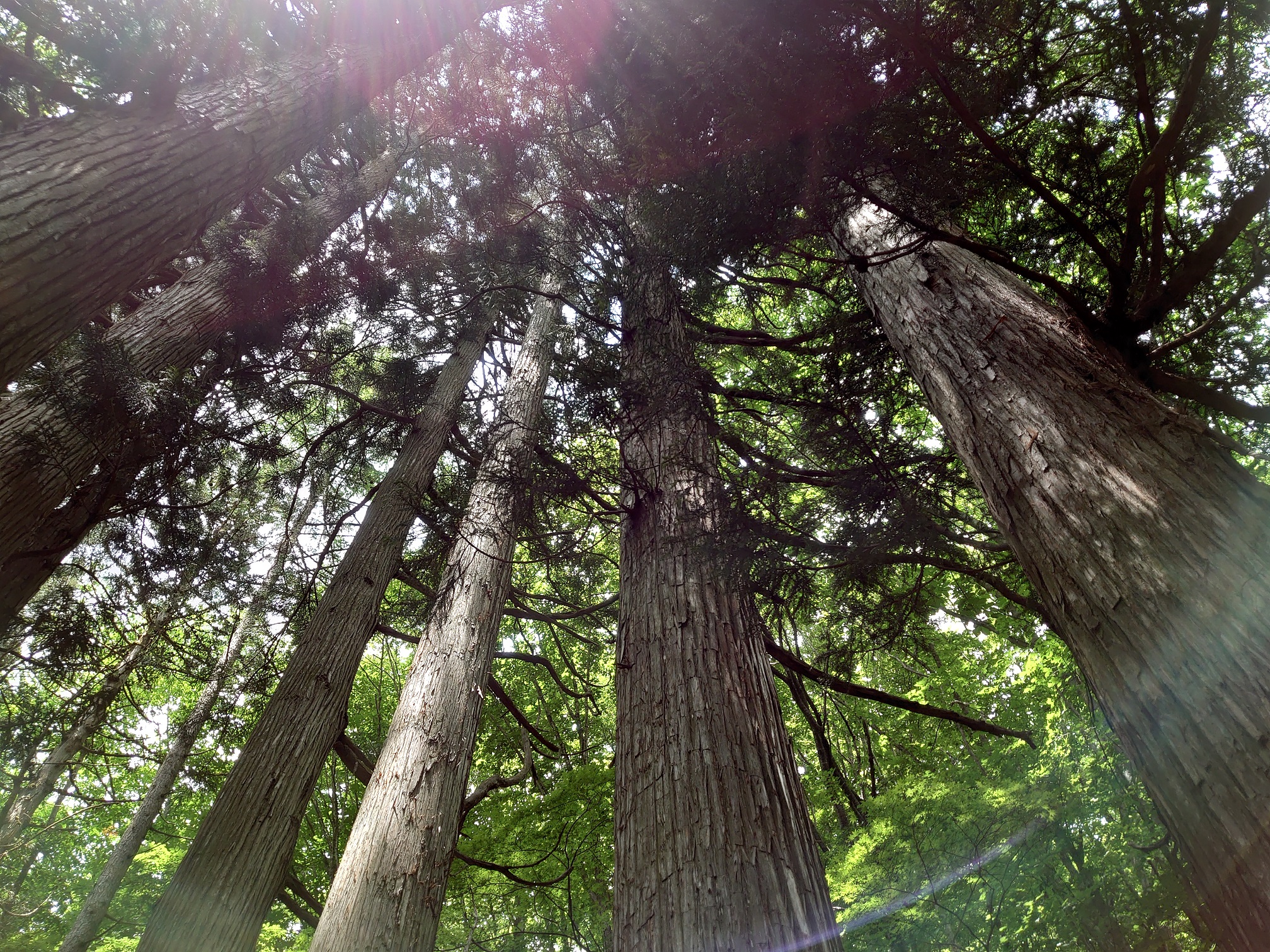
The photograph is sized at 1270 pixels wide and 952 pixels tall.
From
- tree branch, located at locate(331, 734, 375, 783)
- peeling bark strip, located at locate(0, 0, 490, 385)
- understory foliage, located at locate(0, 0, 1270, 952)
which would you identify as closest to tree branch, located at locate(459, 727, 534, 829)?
understory foliage, located at locate(0, 0, 1270, 952)

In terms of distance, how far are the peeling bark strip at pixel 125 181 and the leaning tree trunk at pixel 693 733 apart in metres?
2.44

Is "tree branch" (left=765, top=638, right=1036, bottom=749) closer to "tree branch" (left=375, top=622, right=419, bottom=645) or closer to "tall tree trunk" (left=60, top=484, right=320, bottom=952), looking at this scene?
"tree branch" (left=375, top=622, right=419, bottom=645)

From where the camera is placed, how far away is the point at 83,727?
6586 mm

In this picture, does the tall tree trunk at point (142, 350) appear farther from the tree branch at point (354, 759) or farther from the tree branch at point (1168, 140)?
the tree branch at point (1168, 140)

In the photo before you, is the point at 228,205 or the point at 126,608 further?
the point at 126,608

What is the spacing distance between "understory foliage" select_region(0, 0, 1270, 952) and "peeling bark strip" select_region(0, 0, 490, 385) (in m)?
0.25

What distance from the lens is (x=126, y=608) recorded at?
16.8 ft

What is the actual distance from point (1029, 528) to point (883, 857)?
6038 millimetres

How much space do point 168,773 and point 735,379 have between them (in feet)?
27.3

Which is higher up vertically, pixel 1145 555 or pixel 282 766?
pixel 282 766

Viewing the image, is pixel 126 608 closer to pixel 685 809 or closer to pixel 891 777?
pixel 685 809

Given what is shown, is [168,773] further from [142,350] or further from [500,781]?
[142,350]

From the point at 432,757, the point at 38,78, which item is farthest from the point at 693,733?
the point at 38,78

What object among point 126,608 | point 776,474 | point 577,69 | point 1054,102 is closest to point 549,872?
point 126,608
